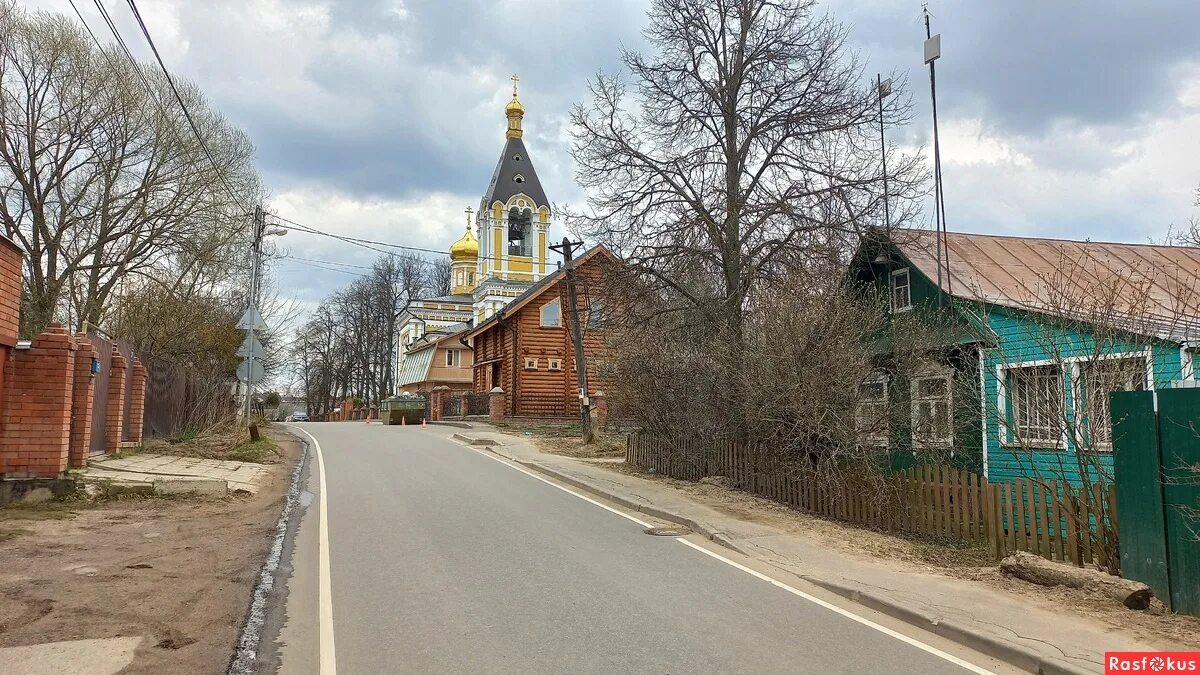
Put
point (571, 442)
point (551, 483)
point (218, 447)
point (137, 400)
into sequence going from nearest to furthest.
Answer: point (551, 483) < point (137, 400) < point (218, 447) < point (571, 442)

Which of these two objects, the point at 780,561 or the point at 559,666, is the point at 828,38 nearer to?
the point at 780,561

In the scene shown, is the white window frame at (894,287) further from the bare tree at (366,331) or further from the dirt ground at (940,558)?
the bare tree at (366,331)

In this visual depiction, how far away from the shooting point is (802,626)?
629cm

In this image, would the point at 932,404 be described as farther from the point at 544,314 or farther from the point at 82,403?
the point at 544,314

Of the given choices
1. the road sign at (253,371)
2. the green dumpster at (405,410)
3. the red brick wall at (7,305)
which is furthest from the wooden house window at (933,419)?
the green dumpster at (405,410)

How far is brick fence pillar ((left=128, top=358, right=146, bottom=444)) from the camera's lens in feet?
54.6

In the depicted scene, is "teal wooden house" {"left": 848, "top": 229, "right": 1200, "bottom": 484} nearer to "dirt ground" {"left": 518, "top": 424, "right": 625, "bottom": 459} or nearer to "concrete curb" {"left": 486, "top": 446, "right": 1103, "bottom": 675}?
"concrete curb" {"left": 486, "top": 446, "right": 1103, "bottom": 675}

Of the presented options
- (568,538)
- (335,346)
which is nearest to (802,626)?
(568,538)

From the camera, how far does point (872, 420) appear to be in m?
11.9

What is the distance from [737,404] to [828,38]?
802 centimetres

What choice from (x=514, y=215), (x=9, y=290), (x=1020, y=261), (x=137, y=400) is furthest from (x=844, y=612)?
(x=514, y=215)

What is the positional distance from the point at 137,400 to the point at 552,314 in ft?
76.7

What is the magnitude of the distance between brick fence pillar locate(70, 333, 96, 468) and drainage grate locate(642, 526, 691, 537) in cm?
853

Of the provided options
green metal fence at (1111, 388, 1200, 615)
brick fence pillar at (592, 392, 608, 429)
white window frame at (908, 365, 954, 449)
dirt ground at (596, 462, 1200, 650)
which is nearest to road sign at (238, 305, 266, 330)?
dirt ground at (596, 462, 1200, 650)
